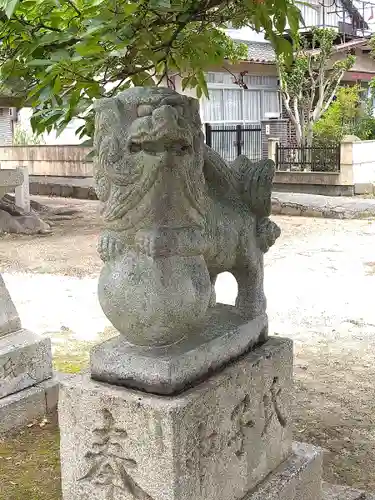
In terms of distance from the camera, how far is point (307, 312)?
6809 mm

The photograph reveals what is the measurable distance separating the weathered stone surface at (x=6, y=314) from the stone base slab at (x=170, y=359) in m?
1.72

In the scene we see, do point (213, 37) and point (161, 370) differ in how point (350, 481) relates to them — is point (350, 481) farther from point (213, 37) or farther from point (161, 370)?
point (213, 37)

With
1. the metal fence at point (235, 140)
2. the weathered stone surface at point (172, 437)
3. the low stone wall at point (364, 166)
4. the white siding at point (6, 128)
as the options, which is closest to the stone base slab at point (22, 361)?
the weathered stone surface at point (172, 437)

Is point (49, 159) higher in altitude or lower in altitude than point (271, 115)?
lower

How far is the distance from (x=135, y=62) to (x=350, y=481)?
2.41 meters

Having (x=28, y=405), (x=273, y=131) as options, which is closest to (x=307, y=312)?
(x=28, y=405)

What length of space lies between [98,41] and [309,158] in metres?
15.6

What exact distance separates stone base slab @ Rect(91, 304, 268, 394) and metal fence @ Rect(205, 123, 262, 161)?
17005mm

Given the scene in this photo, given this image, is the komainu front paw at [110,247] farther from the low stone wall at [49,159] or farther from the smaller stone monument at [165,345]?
the low stone wall at [49,159]

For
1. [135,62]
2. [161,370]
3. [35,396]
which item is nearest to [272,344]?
[161,370]

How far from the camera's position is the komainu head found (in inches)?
84.3

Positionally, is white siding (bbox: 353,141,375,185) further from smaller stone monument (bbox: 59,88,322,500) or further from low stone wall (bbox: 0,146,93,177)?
smaller stone monument (bbox: 59,88,322,500)

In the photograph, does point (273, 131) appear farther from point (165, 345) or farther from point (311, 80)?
point (165, 345)

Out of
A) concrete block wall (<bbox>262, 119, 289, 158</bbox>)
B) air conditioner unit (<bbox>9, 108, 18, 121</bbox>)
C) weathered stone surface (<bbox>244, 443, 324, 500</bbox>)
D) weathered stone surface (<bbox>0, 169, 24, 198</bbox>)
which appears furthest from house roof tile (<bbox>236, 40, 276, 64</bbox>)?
weathered stone surface (<bbox>244, 443, 324, 500</bbox>)
